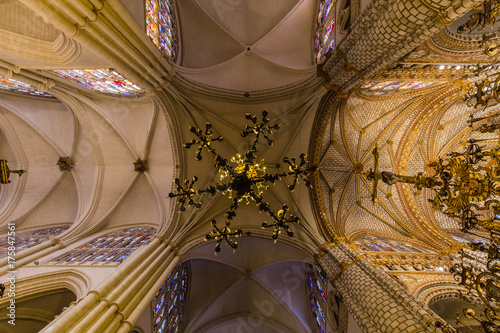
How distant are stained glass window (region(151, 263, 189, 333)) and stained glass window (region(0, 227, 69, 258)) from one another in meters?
5.06

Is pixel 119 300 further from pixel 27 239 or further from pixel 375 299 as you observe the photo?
pixel 27 239

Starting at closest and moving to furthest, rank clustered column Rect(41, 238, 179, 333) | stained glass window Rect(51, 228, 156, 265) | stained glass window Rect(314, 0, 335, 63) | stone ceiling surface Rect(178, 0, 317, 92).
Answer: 1. clustered column Rect(41, 238, 179, 333)
2. stained glass window Rect(51, 228, 156, 265)
3. stained glass window Rect(314, 0, 335, 63)
4. stone ceiling surface Rect(178, 0, 317, 92)

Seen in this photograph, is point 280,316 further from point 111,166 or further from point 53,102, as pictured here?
point 53,102

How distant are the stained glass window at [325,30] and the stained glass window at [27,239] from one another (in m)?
13.1

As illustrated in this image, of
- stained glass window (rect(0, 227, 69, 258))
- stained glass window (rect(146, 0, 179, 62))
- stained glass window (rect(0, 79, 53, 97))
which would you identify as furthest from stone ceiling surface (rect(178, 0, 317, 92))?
stained glass window (rect(0, 227, 69, 258))

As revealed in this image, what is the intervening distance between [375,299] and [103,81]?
36.4 ft

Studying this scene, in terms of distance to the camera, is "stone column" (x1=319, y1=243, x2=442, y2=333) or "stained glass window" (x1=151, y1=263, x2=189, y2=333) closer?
"stone column" (x1=319, y1=243, x2=442, y2=333)

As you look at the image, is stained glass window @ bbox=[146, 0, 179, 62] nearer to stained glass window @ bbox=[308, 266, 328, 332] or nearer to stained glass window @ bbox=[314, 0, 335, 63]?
stained glass window @ bbox=[314, 0, 335, 63]

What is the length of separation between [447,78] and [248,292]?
1254 cm

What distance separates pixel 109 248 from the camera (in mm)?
8062

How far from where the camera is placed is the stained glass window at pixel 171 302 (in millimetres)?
7977

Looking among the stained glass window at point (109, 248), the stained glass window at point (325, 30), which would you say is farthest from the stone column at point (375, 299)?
the stained glass window at point (325, 30)

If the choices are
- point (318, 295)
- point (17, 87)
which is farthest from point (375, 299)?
point (17, 87)

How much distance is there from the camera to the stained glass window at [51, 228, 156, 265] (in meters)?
6.86
